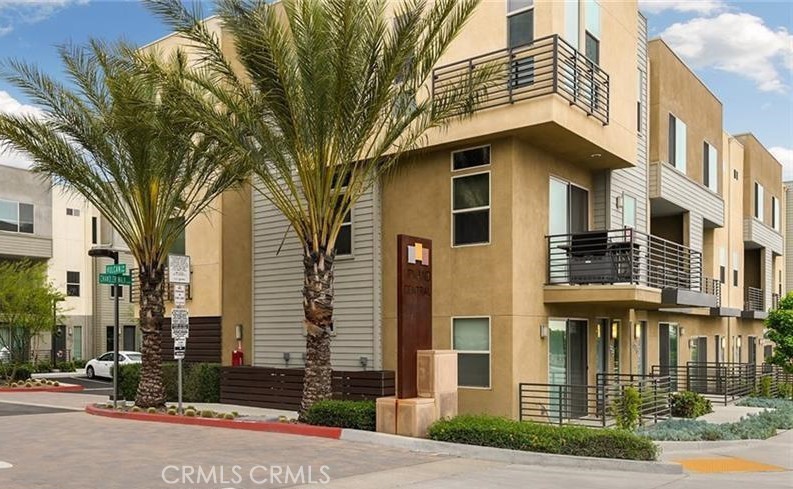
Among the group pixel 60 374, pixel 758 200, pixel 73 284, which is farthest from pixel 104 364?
pixel 758 200

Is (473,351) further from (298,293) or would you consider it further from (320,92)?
(320,92)

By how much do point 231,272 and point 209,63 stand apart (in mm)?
8267

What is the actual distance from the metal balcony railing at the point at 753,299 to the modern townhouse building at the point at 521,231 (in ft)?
39.0

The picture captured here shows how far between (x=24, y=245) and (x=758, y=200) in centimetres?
3917

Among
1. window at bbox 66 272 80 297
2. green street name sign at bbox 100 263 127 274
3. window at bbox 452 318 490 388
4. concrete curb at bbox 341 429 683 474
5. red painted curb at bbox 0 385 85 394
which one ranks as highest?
green street name sign at bbox 100 263 127 274

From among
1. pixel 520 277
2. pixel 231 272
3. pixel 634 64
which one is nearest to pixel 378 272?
pixel 520 277

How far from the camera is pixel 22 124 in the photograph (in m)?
18.2

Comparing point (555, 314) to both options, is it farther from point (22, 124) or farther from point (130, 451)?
point (22, 124)

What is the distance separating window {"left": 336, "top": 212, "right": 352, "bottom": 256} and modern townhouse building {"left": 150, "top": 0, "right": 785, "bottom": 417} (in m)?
0.06

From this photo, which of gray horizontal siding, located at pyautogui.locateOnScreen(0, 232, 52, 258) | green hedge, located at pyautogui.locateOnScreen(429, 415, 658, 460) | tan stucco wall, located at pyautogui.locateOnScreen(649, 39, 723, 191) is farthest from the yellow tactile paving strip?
gray horizontal siding, located at pyautogui.locateOnScreen(0, 232, 52, 258)

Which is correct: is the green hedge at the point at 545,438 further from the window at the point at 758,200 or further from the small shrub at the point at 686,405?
the window at the point at 758,200

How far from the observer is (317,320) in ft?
51.0

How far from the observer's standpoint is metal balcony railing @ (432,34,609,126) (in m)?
16.0

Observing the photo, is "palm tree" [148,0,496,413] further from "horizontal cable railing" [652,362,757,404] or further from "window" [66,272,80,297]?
"window" [66,272,80,297]
